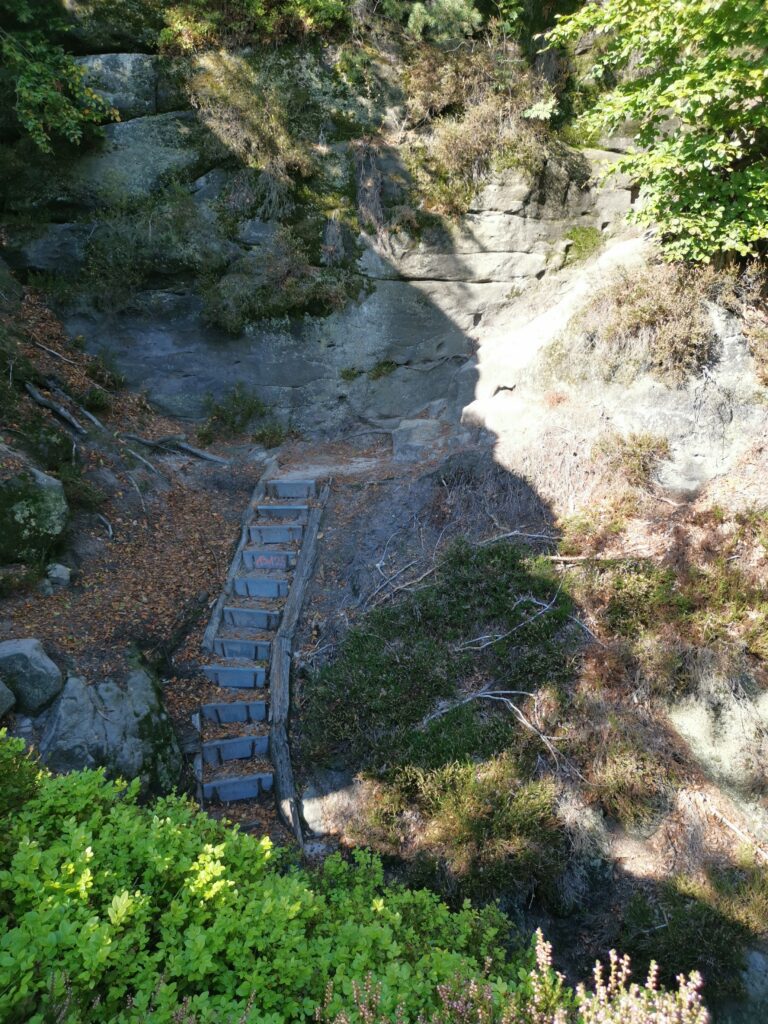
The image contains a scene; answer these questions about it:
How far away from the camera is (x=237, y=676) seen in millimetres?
7410

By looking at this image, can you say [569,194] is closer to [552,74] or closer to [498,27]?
[552,74]

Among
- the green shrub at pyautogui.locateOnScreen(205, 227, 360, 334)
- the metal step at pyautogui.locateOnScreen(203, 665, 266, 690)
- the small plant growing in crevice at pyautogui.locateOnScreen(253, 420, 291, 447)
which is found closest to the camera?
the metal step at pyautogui.locateOnScreen(203, 665, 266, 690)

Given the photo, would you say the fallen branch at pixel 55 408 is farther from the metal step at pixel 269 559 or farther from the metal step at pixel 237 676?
the metal step at pixel 237 676

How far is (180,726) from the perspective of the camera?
6906mm

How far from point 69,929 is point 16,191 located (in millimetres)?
11911

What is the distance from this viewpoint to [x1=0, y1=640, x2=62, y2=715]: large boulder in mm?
5613

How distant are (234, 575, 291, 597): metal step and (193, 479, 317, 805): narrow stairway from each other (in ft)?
0.05

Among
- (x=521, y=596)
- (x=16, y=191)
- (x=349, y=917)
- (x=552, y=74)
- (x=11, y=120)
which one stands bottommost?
(x=521, y=596)

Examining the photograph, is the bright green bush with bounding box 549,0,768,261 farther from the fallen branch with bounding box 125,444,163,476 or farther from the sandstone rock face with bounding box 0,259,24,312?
the sandstone rock face with bounding box 0,259,24,312

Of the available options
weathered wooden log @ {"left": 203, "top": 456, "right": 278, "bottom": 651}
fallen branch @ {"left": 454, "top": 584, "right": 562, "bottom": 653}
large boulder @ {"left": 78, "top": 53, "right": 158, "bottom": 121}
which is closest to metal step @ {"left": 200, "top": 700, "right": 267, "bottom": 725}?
weathered wooden log @ {"left": 203, "top": 456, "right": 278, "bottom": 651}

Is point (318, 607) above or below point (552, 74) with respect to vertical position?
below

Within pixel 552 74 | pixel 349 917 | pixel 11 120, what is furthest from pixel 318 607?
pixel 552 74

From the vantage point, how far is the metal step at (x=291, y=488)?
9.78m

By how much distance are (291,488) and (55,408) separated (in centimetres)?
367
